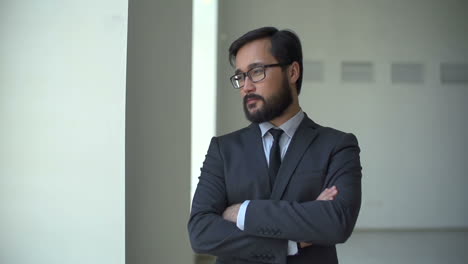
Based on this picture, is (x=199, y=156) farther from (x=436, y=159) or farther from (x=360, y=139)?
(x=436, y=159)

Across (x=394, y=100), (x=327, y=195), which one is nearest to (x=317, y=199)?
(x=327, y=195)

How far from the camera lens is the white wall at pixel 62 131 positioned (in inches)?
86.5

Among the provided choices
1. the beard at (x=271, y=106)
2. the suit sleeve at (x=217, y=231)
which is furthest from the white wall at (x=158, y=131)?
the beard at (x=271, y=106)

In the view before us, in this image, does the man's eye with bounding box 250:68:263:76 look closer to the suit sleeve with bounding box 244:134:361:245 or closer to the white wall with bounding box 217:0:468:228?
the suit sleeve with bounding box 244:134:361:245

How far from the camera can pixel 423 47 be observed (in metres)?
6.59

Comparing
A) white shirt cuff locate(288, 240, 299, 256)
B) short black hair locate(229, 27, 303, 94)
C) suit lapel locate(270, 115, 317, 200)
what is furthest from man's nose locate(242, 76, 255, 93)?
white shirt cuff locate(288, 240, 299, 256)

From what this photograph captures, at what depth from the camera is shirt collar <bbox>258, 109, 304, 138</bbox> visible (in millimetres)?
1703

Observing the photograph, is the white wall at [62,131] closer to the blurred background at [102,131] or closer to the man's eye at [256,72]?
the blurred background at [102,131]

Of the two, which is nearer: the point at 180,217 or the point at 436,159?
the point at 180,217

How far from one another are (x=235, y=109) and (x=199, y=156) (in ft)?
4.30

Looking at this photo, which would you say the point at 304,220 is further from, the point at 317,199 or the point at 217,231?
the point at 217,231

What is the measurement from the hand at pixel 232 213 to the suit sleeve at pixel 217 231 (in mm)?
20

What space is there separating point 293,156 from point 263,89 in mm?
285

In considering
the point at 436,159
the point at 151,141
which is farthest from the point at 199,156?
the point at 436,159
